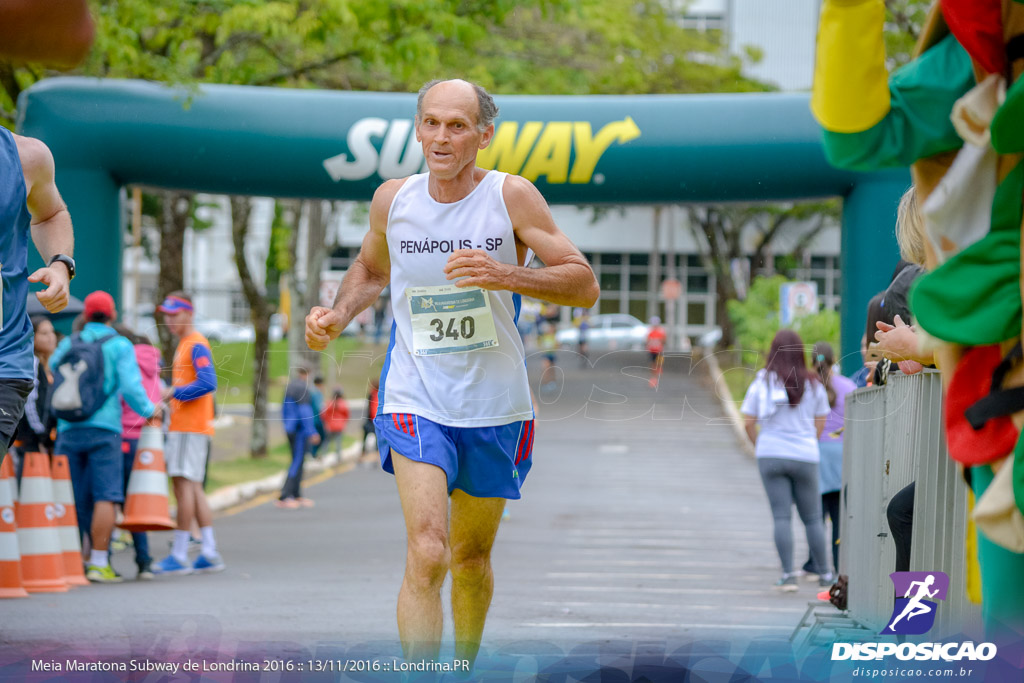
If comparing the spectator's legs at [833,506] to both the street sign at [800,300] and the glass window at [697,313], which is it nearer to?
the street sign at [800,300]

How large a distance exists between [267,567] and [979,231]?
694cm

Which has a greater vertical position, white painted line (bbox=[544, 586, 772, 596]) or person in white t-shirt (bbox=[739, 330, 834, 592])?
person in white t-shirt (bbox=[739, 330, 834, 592])

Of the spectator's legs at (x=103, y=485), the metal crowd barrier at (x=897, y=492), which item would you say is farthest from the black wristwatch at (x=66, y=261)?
the spectator's legs at (x=103, y=485)

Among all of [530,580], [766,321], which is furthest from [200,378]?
[766,321]

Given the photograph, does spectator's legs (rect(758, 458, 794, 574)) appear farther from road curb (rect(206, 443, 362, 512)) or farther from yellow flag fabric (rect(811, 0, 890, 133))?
road curb (rect(206, 443, 362, 512))

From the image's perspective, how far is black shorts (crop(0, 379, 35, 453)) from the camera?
3.70 meters

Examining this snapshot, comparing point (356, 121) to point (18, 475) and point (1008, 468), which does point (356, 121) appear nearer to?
point (18, 475)

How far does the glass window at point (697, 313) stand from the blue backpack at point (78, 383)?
3469cm

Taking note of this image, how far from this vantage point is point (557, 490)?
16094 mm

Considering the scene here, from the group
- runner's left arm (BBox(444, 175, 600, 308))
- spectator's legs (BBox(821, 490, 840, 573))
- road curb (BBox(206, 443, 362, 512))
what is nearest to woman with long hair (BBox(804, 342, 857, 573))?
spectator's legs (BBox(821, 490, 840, 573))

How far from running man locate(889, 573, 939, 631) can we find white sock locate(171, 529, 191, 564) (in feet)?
19.5

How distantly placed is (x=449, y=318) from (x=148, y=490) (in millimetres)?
4760

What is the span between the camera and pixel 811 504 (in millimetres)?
8328

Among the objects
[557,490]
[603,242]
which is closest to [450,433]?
[557,490]
